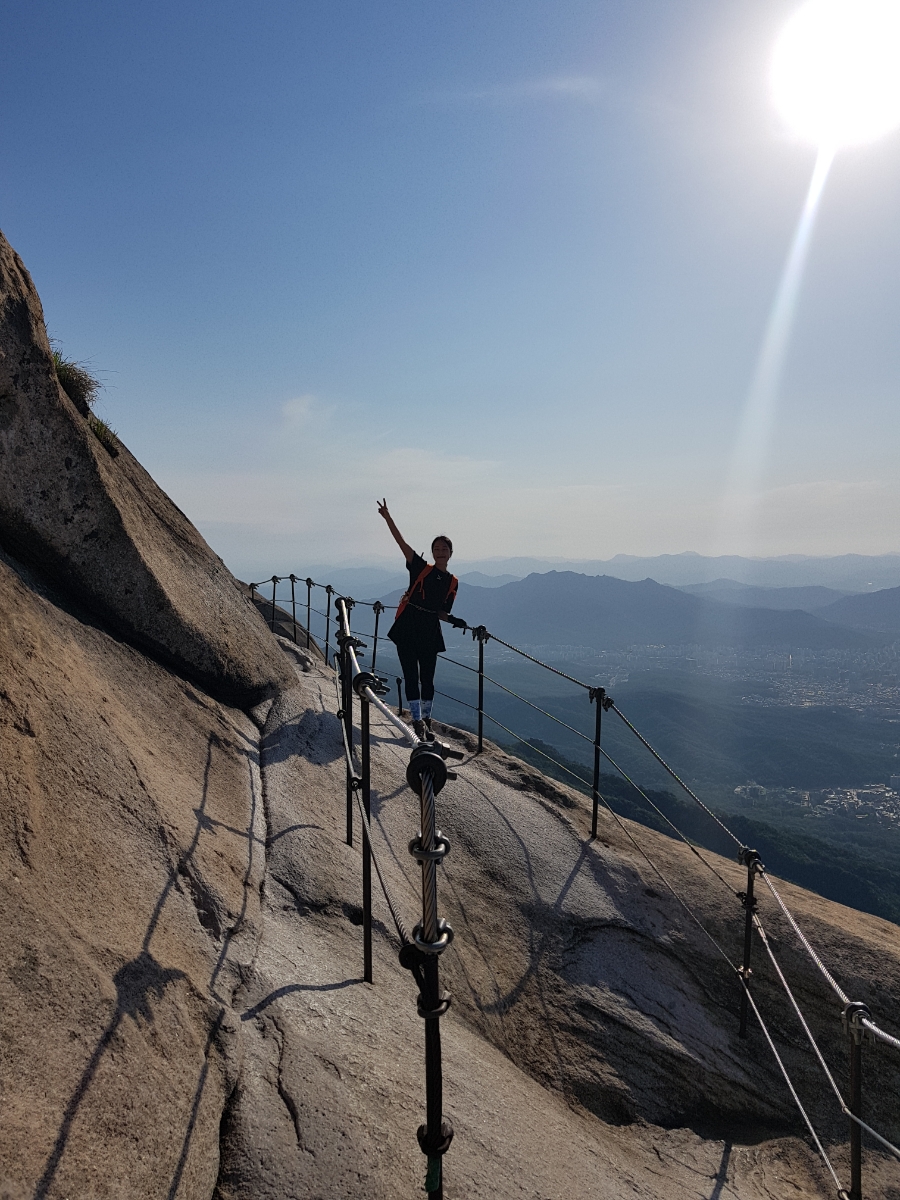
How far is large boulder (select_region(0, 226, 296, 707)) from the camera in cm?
645

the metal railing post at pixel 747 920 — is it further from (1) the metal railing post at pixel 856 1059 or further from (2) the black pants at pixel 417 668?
(2) the black pants at pixel 417 668

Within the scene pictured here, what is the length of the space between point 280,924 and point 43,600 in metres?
3.87

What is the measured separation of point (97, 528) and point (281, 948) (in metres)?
4.87

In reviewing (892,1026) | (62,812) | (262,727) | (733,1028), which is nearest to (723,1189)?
(733,1028)

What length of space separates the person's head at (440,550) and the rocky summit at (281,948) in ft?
9.19

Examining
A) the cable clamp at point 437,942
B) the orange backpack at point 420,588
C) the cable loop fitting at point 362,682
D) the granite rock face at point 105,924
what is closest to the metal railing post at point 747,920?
the cable loop fitting at point 362,682

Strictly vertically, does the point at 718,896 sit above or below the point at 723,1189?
above

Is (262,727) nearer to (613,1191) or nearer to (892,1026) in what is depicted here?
(613,1191)

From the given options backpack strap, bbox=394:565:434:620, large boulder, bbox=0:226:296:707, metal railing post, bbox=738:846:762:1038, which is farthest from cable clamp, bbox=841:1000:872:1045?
large boulder, bbox=0:226:296:707

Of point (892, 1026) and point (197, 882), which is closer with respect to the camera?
point (197, 882)

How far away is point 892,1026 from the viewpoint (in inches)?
270

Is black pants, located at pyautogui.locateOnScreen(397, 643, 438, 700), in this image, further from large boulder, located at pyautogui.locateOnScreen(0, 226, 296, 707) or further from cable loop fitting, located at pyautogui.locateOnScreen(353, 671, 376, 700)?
cable loop fitting, located at pyautogui.locateOnScreen(353, 671, 376, 700)

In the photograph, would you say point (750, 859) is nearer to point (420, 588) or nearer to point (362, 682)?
point (362, 682)

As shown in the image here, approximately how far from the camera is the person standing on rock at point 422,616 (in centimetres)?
984
